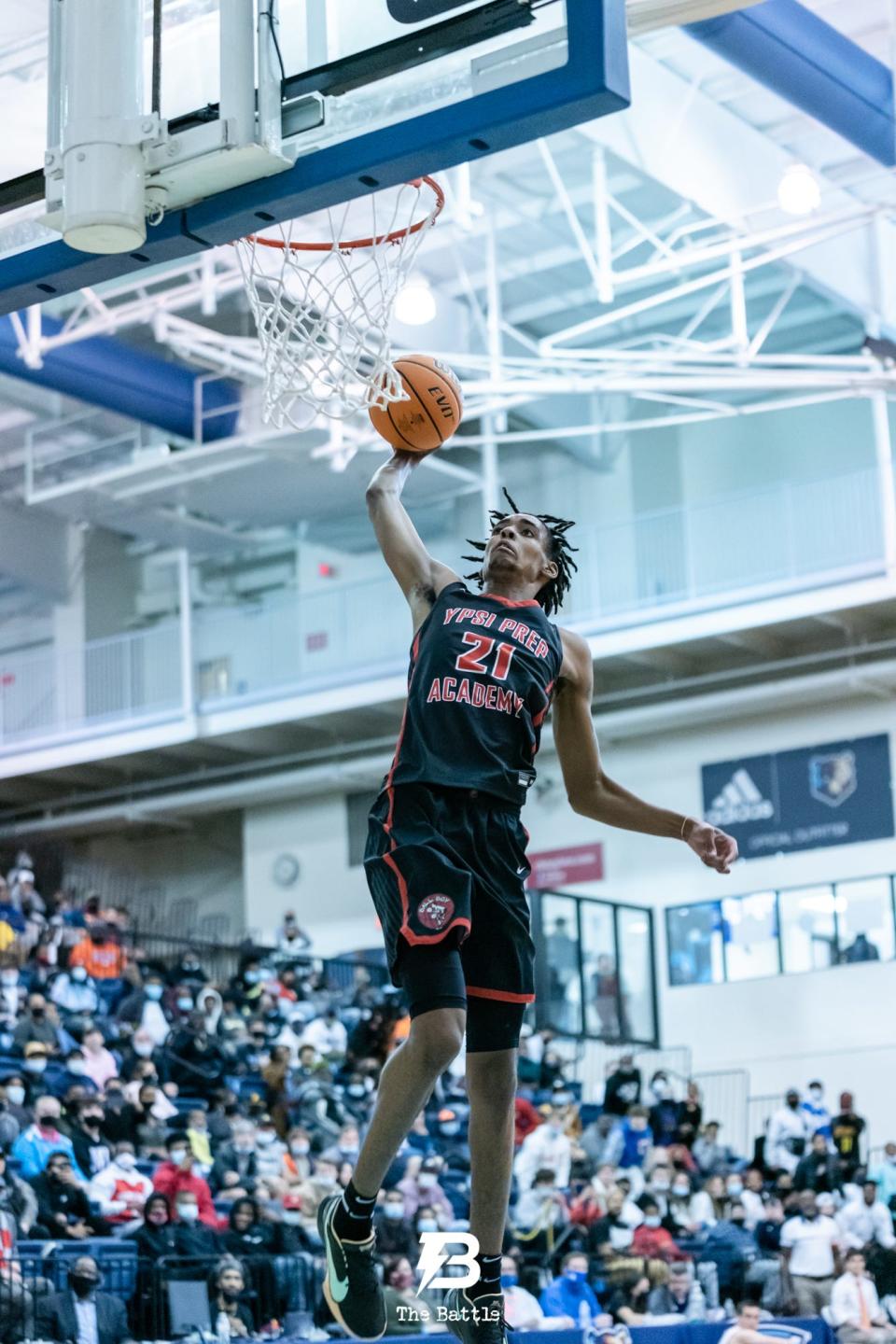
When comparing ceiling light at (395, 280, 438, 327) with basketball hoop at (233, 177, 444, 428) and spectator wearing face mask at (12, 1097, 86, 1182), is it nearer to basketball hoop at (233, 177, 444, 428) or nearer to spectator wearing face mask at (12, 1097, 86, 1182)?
spectator wearing face mask at (12, 1097, 86, 1182)

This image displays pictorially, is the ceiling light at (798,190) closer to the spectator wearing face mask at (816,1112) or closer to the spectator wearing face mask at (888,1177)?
the spectator wearing face mask at (888,1177)

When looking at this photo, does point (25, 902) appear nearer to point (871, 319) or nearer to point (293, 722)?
point (293, 722)

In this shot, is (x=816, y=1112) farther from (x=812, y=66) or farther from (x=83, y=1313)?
(x=812, y=66)

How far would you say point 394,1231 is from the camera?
15.1m

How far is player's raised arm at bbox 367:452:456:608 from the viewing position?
5590mm

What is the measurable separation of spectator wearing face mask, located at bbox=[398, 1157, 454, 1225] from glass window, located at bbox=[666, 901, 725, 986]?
9.52m

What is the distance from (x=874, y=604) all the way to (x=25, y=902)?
11017mm

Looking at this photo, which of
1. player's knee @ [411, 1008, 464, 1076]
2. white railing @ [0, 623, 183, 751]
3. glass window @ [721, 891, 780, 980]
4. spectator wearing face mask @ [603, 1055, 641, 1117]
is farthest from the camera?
white railing @ [0, 623, 183, 751]

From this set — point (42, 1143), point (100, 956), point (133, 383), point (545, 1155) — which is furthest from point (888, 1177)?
point (133, 383)

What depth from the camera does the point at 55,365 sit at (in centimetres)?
2089

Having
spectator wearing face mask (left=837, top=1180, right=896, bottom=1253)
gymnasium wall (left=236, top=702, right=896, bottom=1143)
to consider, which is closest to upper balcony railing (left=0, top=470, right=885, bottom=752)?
gymnasium wall (left=236, top=702, right=896, bottom=1143)

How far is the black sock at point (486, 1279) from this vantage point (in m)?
5.06

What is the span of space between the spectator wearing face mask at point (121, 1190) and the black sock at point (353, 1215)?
9.43 m

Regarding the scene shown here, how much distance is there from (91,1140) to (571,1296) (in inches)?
156
